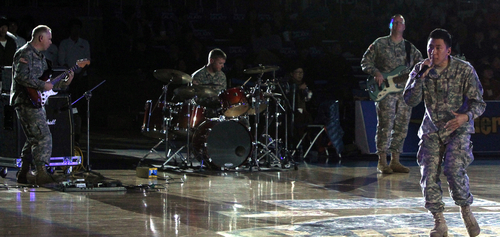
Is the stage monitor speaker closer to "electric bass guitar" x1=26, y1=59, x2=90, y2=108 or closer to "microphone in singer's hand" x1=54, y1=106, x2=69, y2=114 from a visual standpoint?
"microphone in singer's hand" x1=54, y1=106, x2=69, y2=114

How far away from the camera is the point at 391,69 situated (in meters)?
9.49

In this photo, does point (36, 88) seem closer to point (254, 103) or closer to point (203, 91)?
point (203, 91)

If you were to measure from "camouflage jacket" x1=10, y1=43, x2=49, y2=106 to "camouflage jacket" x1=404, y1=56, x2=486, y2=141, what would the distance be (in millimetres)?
4521

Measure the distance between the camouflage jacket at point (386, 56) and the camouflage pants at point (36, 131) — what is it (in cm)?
438

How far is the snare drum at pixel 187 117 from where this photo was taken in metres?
9.94

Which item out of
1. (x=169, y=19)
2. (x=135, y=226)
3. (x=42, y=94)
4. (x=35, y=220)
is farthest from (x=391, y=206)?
(x=169, y=19)

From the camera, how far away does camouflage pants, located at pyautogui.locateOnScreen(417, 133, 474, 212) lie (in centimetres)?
493

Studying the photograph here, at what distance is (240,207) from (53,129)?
3.52m

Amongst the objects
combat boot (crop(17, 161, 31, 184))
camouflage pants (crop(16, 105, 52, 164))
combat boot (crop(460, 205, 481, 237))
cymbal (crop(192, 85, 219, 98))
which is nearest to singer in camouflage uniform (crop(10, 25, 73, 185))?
camouflage pants (crop(16, 105, 52, 164))

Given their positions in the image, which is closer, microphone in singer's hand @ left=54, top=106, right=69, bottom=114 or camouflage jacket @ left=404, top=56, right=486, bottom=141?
camouflage jacket @ left=404, top=56, right=486, bottom=141

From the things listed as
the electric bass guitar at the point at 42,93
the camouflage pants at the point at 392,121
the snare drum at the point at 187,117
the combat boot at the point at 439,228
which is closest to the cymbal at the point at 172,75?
the snare drum at the point at 187,117

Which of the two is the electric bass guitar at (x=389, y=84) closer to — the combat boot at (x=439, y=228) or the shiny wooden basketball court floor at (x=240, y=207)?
the shiny wooden basketball court floor at (x=240, y=207)

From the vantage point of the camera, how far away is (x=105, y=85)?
664 inches

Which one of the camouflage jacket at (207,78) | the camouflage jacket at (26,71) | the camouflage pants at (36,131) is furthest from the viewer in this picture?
the camouflage jacket at (207,78)
